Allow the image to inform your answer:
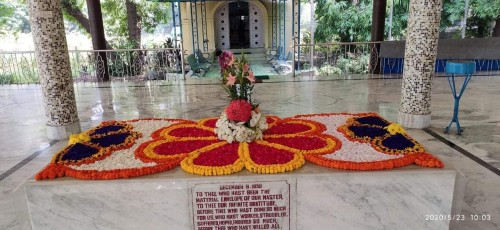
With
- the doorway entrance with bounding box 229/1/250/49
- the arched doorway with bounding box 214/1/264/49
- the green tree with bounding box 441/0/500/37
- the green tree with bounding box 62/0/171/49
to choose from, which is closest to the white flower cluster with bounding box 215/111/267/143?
the green tree with bounding box 62/0/171/49

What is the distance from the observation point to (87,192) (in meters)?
2.16

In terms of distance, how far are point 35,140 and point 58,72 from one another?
2.85 feet

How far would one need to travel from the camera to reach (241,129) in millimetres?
2578

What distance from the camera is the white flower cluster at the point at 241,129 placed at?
8.46ft

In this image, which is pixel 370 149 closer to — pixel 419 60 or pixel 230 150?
pixel 230 150

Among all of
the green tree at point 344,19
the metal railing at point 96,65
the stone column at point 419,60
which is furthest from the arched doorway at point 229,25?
the stone column at point 419,60

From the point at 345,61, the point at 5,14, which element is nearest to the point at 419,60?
the point at 345,61

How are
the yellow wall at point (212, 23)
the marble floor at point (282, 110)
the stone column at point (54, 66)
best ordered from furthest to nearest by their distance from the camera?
the yellow wall at point (212, 23) → the stone column at point (54, 66) → the marble floor at point (282, 110)

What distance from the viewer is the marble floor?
2.74 m

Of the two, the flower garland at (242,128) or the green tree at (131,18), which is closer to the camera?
the flower garland at (242,128)

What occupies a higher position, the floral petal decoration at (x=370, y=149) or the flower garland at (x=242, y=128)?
the flower garland at (x=242, y=128)

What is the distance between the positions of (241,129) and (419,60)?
8.27ft

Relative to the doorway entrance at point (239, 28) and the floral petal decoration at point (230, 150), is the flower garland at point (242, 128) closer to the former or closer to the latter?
the floral petal decoration at point (230, 150)

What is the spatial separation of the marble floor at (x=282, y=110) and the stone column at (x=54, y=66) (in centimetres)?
24
